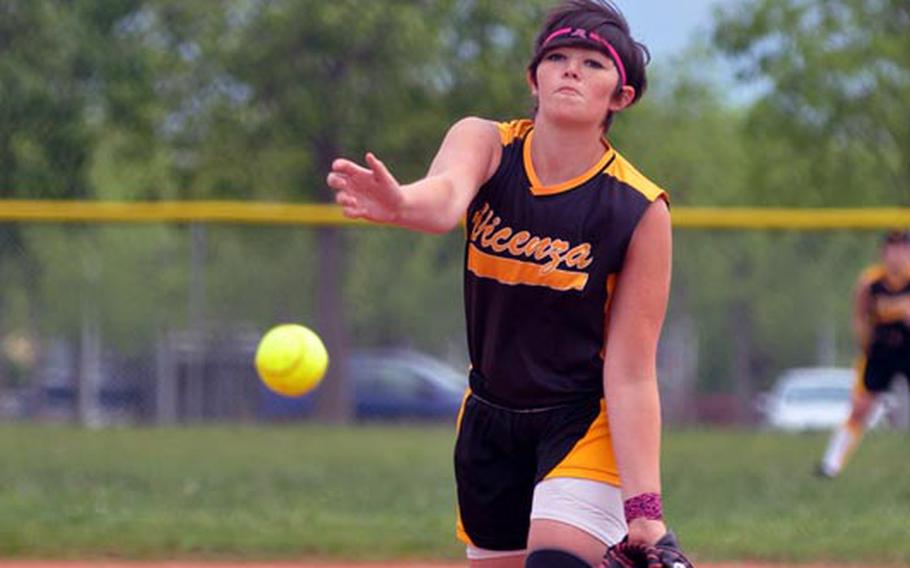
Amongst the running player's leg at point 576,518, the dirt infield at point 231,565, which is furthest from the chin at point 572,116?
the dirt infield at point 231,565

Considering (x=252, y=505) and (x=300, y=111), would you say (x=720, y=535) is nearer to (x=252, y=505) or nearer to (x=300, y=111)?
(x=252, y=505)

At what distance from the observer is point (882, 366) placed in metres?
13.0

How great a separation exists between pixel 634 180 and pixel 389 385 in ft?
43.8

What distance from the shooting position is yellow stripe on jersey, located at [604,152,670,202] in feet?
13.8

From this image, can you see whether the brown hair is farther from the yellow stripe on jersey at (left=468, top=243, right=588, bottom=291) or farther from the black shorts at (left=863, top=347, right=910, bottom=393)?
the black shorts at (left=863, top=347, right=910, bottom=393)

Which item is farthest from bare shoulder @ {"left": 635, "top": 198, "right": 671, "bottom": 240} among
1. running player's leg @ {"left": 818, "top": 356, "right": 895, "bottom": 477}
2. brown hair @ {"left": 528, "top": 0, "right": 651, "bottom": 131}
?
running player's leg @ {"left": 818, "top": 356, "right": 895, "bottom": 477}

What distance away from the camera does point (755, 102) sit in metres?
24.6

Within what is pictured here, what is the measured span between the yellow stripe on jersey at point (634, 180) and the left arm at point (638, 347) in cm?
3

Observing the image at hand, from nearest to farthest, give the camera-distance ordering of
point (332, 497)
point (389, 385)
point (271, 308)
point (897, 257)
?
point (332, 497) → point (897, 257) → point (271, 308) → point (389, 385)

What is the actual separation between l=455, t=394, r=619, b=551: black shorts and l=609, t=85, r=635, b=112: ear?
740mm

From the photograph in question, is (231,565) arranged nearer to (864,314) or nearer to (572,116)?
(572,116)

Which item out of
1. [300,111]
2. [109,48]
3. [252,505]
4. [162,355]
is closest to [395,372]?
[162,355]

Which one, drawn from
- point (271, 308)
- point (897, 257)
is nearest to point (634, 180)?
point (897, 257)

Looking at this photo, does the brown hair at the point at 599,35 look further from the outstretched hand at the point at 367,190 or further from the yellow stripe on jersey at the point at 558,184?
the outstretched hand at the point at 367,190
